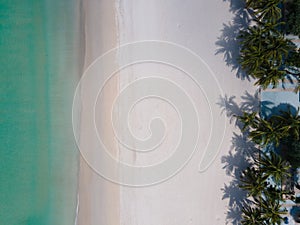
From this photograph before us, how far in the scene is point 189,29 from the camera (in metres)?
3.65

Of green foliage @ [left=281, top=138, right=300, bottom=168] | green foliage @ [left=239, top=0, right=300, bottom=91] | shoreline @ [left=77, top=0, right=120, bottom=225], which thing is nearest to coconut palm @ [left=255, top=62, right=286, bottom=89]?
green foliage @ [left=239, top=0, right=300, bottom=91]

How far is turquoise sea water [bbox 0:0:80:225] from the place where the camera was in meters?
3.75

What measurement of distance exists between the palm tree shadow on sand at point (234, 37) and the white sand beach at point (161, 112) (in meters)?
0.06

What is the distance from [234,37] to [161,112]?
4.36 ft

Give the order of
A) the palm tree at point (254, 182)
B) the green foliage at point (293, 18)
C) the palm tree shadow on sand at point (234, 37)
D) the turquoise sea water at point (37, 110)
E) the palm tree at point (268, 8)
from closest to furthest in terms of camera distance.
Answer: the palm tree at point (268, 8) → the palm tree at point (254, 182) → the green foliage at point (293, 18) → the palm tree shadow on sand at point (234, 37) → the turquoise sea water at point (37, 110)

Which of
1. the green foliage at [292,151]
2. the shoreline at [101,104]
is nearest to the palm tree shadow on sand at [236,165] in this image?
the green foliage at [292,151]

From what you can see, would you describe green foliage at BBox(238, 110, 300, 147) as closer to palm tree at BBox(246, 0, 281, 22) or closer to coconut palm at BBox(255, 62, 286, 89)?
coconut palm at BBox(255, 62, 286, 89)

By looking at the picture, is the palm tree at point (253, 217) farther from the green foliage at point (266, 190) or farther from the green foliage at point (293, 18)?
the green foliage at point (293, 18)

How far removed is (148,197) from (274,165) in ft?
5.20

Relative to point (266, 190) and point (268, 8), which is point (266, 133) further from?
point (268, 8)

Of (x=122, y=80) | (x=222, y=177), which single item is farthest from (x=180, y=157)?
(x=122, y=80)

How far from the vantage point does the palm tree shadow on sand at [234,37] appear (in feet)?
11.8

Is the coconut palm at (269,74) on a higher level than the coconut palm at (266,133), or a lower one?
higher

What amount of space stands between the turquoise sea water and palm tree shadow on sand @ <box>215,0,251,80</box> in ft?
6.22
